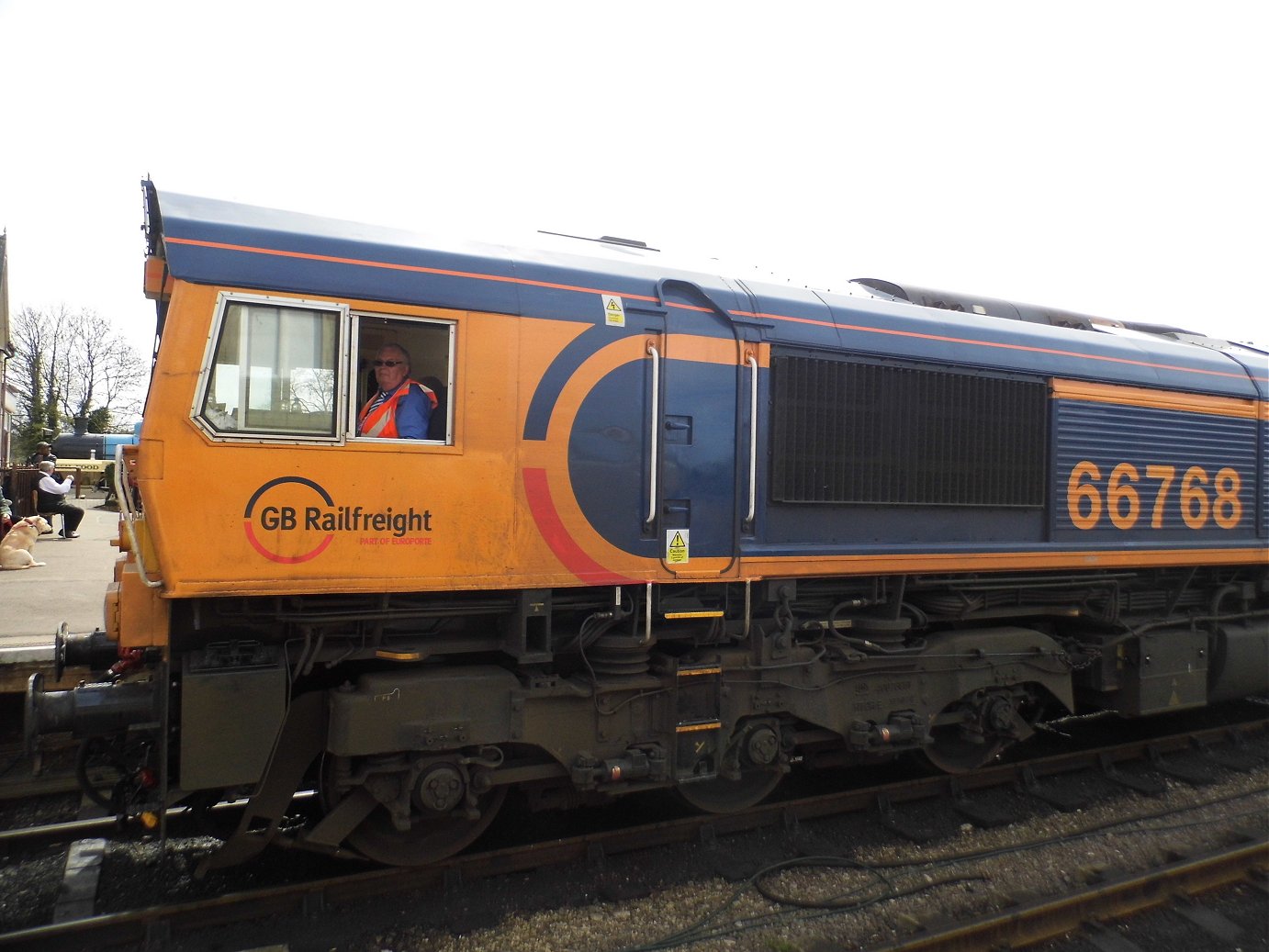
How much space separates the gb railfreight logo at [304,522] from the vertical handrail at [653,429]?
1372mm

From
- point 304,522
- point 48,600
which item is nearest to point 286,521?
point 304,522

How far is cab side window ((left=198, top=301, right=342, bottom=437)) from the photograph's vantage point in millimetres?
3982

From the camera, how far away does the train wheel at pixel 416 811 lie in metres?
4.46

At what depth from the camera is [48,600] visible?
9.67m

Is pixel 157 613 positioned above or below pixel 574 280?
below

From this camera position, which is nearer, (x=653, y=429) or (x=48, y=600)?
(x=653, y=429)

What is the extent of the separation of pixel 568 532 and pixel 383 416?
115cm

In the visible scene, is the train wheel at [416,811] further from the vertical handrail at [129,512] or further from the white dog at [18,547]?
the white dog at [18,547]

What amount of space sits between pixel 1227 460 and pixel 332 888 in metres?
7.90

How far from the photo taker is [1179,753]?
7691 mm

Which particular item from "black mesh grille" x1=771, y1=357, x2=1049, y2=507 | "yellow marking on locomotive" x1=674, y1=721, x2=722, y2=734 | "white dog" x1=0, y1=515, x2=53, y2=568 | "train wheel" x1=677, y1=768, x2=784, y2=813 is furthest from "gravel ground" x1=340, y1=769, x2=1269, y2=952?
"white dog" x1=0, y1=515, x2=53, y2=568

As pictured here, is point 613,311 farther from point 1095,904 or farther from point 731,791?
point 1095,904

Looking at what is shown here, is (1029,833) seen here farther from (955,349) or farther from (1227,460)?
(1227,460)

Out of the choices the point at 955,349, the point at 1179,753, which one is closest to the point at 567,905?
the point at 955,349
